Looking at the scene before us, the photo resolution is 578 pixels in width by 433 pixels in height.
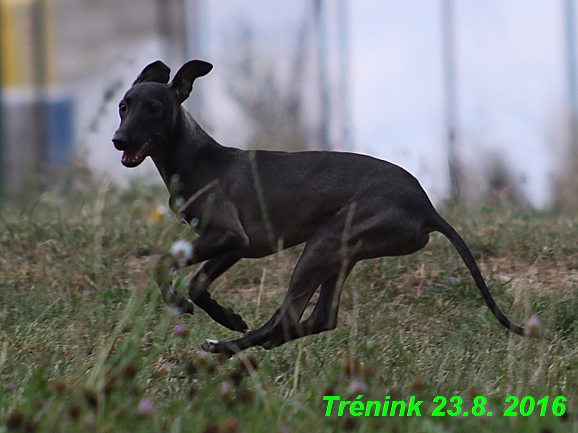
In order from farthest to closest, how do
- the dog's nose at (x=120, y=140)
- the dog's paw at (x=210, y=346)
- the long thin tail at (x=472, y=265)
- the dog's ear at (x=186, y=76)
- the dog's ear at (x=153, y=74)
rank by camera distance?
the dog's ear at (x=153, y=74) < the dog's ear at (x=186, y=76) < the dog's nose at (x=120, y=140) < the dog's paw at (x=210, y=346) < the long thin tail at (x=472, y=265)

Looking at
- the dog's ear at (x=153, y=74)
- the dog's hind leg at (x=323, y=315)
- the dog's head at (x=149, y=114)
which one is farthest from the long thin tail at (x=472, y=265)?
the dog's ear at (x=153, y=74)

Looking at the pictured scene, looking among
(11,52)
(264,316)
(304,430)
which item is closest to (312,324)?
(264,316)

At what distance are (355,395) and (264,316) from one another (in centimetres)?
162

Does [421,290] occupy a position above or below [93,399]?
below

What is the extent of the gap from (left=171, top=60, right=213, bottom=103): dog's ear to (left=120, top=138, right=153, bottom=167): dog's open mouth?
355 millimetres

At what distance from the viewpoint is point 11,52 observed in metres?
10.7

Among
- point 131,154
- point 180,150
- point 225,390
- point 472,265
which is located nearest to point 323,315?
point 472,265

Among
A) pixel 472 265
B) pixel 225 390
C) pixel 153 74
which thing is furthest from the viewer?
pixel 153 74

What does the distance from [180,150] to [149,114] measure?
9.2 inches

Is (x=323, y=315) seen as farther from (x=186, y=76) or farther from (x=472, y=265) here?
(x=186, y=76)

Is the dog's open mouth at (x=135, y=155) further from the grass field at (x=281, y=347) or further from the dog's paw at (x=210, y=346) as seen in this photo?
the dog's paw at (x=210, y=346)

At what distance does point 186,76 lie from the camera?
404 cm

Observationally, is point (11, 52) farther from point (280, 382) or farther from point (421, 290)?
point (280, 382)

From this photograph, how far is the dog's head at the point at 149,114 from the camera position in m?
3.76
